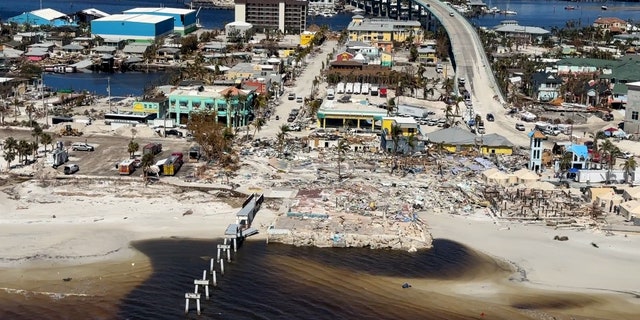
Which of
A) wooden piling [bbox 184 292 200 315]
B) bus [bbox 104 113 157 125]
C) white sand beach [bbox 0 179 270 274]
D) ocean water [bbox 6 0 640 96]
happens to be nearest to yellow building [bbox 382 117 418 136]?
white sand beach [bbox 0 179 270 274]

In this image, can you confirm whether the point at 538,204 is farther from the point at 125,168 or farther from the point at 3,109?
the point at 3,109

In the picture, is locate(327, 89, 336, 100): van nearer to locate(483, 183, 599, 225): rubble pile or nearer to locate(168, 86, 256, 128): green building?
locate(168, 86, 256, 128): green building

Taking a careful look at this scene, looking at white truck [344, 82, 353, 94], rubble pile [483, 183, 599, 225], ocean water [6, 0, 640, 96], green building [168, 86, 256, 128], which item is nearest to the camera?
rubble pile [483, 183, 599, 225]

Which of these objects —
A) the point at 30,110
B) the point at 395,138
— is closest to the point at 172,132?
the point at 30,110

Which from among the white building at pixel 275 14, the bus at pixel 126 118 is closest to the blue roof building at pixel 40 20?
the white building at pixel 275 14

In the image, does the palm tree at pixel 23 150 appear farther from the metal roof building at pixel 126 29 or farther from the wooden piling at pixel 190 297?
the metal roof building at pixel 126 29

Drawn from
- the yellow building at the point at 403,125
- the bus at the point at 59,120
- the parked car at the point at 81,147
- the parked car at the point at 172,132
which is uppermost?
the yellow building at the point at 403,125
